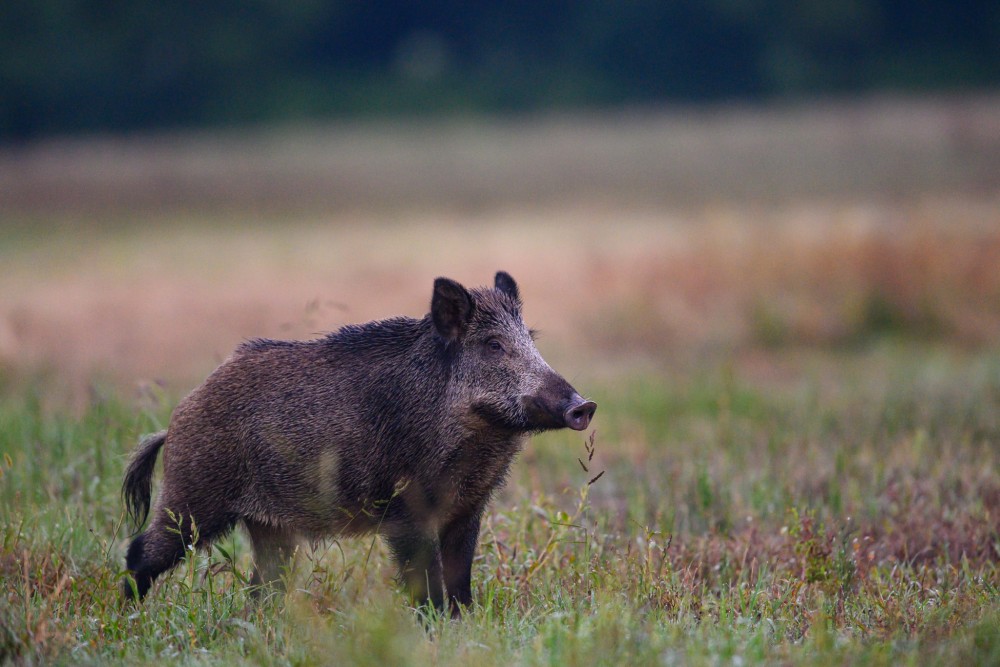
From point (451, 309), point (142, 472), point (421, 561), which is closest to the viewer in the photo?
point (421, 561)

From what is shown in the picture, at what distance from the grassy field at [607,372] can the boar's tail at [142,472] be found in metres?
0.20

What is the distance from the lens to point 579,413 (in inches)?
154

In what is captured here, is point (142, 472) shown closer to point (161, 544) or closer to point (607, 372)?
point (161, 544)

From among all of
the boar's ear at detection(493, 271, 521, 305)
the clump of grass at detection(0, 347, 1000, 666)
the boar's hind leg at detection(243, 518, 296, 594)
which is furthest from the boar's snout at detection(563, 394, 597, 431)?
the boar's hind leg at detection(243, 518, 296, 594)

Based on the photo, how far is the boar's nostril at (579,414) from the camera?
→ 3.87 metres

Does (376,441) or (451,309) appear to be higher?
(451,309)

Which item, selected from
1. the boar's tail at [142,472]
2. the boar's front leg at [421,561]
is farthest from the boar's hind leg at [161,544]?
the boar's front leg at [421,561]

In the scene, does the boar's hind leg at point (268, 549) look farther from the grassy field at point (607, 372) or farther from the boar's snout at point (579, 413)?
the boar's snout at point (579, 413)

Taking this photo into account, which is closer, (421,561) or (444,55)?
(421,561)

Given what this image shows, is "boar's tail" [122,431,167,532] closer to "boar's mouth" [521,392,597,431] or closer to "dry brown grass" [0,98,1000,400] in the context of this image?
"dry brown grass" [0,98,1000,400]

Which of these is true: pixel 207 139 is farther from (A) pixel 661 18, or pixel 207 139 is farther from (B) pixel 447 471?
(B) pixel 447 471

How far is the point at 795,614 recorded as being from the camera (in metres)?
4.23

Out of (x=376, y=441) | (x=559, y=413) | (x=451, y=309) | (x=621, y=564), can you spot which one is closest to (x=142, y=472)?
(x=376, y=441)

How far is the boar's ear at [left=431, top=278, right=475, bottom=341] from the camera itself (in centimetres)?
425
